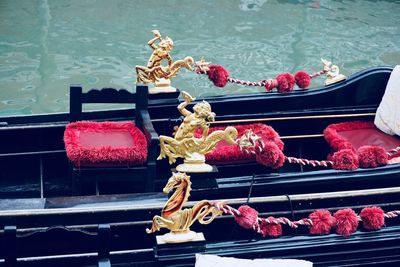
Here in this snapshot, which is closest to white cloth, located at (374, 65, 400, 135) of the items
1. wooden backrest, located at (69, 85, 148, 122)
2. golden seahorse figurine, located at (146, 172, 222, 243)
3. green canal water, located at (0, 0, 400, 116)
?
wooden backrest, located at (69, 85, 148, 122)

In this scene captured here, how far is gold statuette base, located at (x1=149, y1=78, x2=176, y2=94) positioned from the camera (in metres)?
3.25

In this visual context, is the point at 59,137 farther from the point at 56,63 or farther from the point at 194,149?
the point at 56,63

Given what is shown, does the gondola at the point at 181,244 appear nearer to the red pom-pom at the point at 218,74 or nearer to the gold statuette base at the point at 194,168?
the gold statuette base at the point at 194,168

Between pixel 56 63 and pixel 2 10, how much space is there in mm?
1335

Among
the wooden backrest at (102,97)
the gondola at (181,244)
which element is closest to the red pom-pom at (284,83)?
the wooden backrest at (102,97)

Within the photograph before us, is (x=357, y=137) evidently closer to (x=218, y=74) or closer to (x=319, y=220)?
(x=218, y=74)

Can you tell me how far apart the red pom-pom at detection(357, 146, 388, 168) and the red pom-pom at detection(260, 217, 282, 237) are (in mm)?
397

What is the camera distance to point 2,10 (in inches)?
295

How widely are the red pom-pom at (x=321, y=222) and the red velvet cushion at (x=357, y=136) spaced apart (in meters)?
0.56

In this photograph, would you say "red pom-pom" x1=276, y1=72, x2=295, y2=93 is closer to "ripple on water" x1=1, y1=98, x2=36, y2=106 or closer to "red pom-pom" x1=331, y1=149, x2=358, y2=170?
"red pom-pom" x1=331, y1=149, x2=358, y2=170

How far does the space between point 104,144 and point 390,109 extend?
102cm

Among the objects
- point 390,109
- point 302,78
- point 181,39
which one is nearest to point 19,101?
point 181,39

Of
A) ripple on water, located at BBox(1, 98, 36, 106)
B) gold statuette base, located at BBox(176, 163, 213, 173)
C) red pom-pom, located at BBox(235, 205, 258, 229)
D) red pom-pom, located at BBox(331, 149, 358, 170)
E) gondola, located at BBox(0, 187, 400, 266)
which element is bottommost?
ripple on water, located at BBox(1, 98, 36, 106)

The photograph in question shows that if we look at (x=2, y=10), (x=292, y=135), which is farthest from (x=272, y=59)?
(x=292, y=135)
